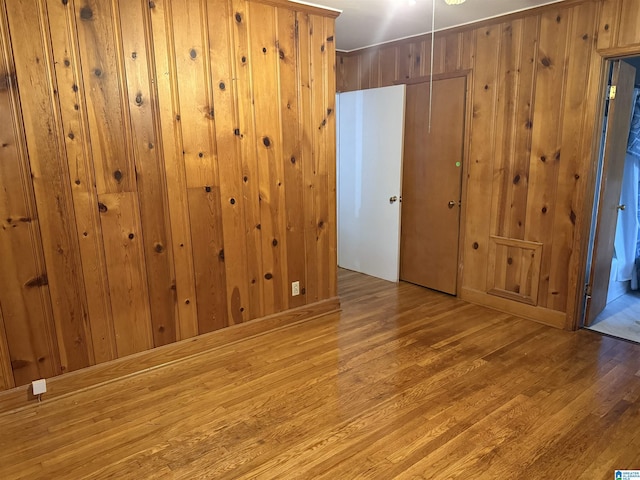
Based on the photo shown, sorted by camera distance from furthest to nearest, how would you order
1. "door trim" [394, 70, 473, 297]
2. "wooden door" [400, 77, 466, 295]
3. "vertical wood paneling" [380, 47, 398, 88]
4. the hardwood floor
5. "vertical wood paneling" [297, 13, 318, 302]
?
"vertical wood paneling" [380, 47, 398, 88]
"wooden door" [400, 77, 466, 295]
"door trim" [394, 70, 473, 297]
"vertical wood paneling" [297, 13, 318, 302]
the hardwood floor

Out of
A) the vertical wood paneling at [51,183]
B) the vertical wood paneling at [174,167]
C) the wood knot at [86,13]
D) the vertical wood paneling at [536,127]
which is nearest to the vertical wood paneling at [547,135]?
the vertical wood paneling at [536,127]

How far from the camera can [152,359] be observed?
291cm

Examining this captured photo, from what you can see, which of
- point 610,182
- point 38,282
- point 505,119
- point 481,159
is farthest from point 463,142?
point 38,282

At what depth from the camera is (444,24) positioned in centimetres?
373

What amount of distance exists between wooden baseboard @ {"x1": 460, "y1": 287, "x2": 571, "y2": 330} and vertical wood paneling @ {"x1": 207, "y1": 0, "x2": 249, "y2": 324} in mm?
2135

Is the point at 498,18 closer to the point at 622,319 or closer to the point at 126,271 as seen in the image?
the point at 622,319

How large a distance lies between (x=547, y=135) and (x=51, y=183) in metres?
3.46

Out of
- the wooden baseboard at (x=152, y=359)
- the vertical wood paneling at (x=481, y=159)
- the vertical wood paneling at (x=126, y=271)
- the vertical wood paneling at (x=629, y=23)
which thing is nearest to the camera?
the wooden baseboard at (x=152, y=359)

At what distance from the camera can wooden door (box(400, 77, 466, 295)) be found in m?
4.02

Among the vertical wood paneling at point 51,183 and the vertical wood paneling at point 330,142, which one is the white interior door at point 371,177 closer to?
the vertical wood paneling at point 330,142

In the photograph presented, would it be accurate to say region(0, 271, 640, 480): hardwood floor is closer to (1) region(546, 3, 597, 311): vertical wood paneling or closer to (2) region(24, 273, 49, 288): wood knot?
(1) region(546, 3, 597, 311): vertical wood paneling

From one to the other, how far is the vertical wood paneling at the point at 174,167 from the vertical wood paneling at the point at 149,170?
42mm

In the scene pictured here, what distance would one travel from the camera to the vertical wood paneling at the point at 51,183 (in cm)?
227

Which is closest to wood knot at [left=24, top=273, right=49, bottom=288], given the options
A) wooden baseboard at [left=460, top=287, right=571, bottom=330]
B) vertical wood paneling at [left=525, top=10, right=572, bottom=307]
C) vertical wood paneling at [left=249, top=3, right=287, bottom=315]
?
vertical wood paneling at [left=249, top=3, right=287, bottom=315]
